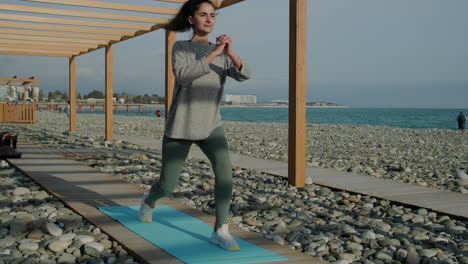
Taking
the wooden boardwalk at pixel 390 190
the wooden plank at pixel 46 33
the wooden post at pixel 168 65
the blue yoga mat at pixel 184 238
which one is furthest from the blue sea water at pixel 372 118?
the blue yoga mat at pixel 184 238

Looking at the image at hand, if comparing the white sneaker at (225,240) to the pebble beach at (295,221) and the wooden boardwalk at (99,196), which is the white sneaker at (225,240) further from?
the pebble beach at (295,221)

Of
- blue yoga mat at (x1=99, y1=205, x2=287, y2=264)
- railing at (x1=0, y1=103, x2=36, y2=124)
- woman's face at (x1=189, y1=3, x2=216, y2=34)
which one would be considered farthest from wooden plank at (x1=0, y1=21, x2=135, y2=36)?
railing at (x1=0, y1=103, x2=36, y2=124)

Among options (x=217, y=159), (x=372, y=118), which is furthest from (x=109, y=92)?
(x=372, y=118)

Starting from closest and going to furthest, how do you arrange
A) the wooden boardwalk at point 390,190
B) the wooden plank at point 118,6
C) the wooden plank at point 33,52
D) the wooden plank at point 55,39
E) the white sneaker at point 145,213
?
the white sneaker at point 145,213 → the wooden boardwalk at point 390,190 → the wooden plank at point 118,6 → the wooden plank at point 55,39 → the wooden plank at point 33,52

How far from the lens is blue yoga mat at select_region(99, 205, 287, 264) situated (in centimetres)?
303

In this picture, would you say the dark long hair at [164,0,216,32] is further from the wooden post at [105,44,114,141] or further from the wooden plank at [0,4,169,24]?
the wooden post at [105,44,114,141]

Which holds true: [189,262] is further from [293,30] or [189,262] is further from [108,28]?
[108,28]

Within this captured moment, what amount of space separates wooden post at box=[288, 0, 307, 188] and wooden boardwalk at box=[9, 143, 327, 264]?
1.80 m

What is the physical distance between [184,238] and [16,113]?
21.4 m

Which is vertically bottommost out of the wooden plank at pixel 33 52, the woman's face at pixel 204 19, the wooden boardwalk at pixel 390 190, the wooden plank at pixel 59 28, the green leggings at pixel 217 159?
the wooden boardwalk at pixel 390 190

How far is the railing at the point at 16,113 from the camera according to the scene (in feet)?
73.0

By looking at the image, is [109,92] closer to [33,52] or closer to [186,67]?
[33,52]

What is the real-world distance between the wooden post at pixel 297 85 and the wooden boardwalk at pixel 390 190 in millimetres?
476

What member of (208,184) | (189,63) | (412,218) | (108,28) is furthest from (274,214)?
(108,28)
